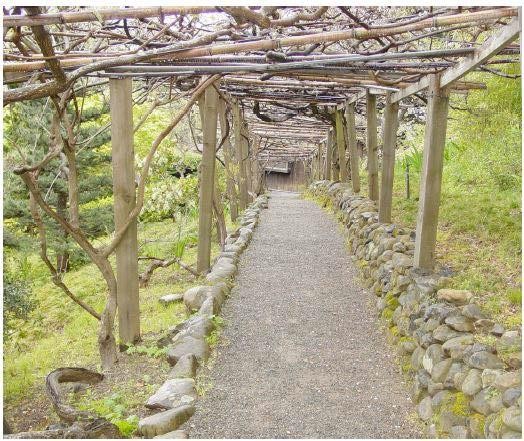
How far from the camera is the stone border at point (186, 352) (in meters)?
3.52

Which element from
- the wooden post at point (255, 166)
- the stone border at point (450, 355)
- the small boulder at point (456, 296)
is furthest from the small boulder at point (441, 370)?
the wooden post at point (255, 166)

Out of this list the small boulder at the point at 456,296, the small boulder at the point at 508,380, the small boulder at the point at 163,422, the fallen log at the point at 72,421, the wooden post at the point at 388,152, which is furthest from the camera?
the wooden post at the point at 388,152

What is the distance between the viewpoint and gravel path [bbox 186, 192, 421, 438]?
379 cm

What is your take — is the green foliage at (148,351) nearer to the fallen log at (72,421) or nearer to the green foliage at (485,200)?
the fallen log at (72,421)

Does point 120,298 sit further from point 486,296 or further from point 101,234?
point 101,234

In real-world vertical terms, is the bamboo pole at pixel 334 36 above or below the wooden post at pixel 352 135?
above

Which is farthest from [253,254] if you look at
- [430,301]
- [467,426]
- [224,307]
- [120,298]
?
[467,426]

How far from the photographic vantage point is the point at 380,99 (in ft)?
37.2

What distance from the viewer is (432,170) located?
5453 millimetres

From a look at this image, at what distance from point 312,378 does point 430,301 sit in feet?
4.25

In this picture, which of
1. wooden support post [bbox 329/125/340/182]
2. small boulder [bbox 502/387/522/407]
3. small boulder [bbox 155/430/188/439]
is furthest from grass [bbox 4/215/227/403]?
wooden support post [bbox 329/125/340/182]

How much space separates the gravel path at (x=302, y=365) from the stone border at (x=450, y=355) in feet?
0.84

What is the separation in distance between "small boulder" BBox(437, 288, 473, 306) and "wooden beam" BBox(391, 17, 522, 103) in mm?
1978

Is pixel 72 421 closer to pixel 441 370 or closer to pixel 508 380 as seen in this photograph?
pixel 441 370
